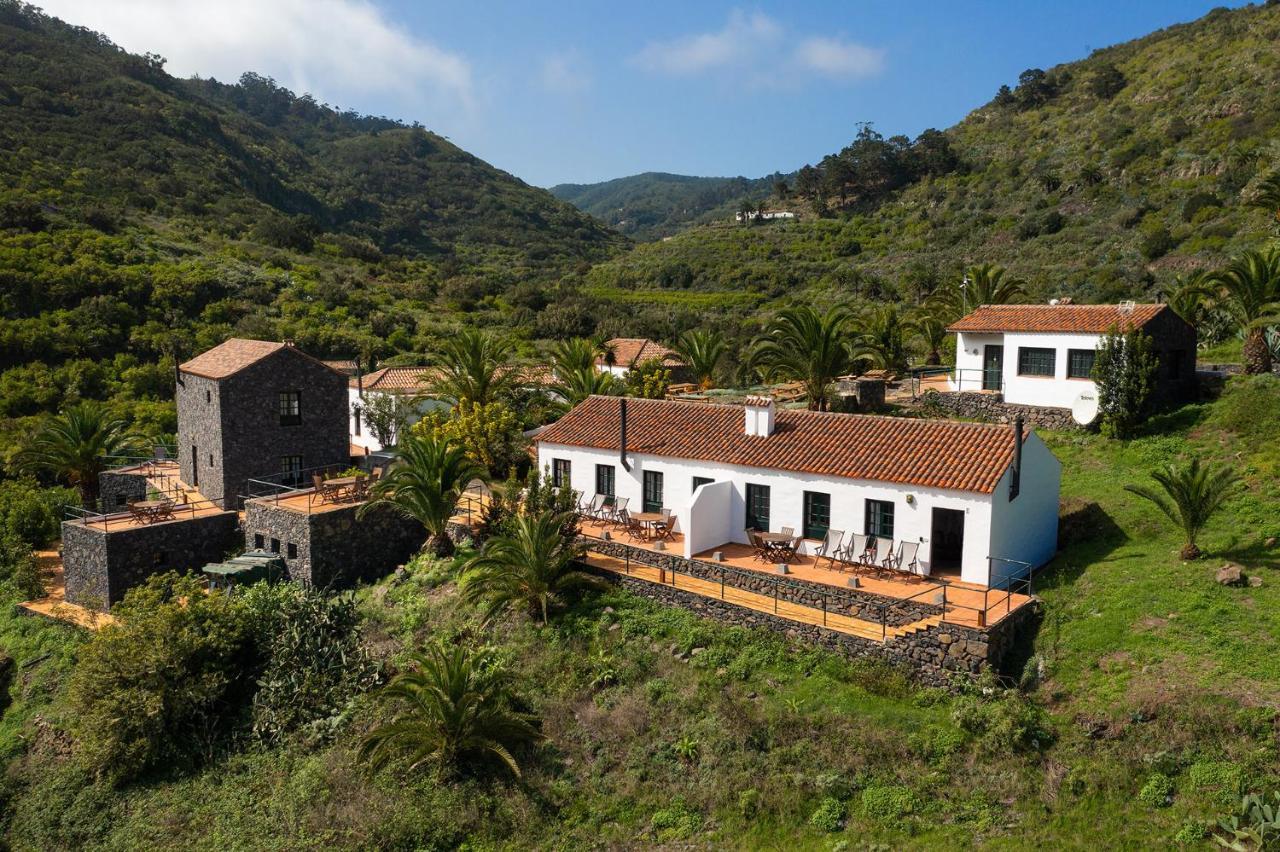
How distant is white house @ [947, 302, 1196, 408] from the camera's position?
26281 mm

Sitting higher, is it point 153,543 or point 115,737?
point 153,543

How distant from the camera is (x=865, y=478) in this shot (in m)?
19.4

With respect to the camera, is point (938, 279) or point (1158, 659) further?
point (938, 279)

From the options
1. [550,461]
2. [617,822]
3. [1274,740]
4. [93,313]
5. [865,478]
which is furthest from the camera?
[93,313]

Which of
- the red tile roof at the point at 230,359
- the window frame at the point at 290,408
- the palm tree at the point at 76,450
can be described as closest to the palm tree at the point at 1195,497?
the window frame at the point at 290,408

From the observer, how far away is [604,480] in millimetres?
24734

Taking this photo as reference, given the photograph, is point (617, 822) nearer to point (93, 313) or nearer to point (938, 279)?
point (93, 313)

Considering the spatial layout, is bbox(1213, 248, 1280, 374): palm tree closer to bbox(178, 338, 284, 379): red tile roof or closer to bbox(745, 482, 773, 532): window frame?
bbox(745, 482, 773, 532): window frame

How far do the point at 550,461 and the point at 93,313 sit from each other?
36208mm

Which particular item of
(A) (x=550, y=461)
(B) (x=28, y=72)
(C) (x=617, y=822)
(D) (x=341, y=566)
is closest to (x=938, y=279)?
(A) (x=550, y=461)

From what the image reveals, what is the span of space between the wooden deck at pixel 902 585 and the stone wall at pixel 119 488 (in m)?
19.7

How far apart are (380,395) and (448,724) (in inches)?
913

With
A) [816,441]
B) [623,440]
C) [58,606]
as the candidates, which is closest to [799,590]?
[816,441]

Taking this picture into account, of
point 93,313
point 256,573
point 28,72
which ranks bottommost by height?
point 256,573
